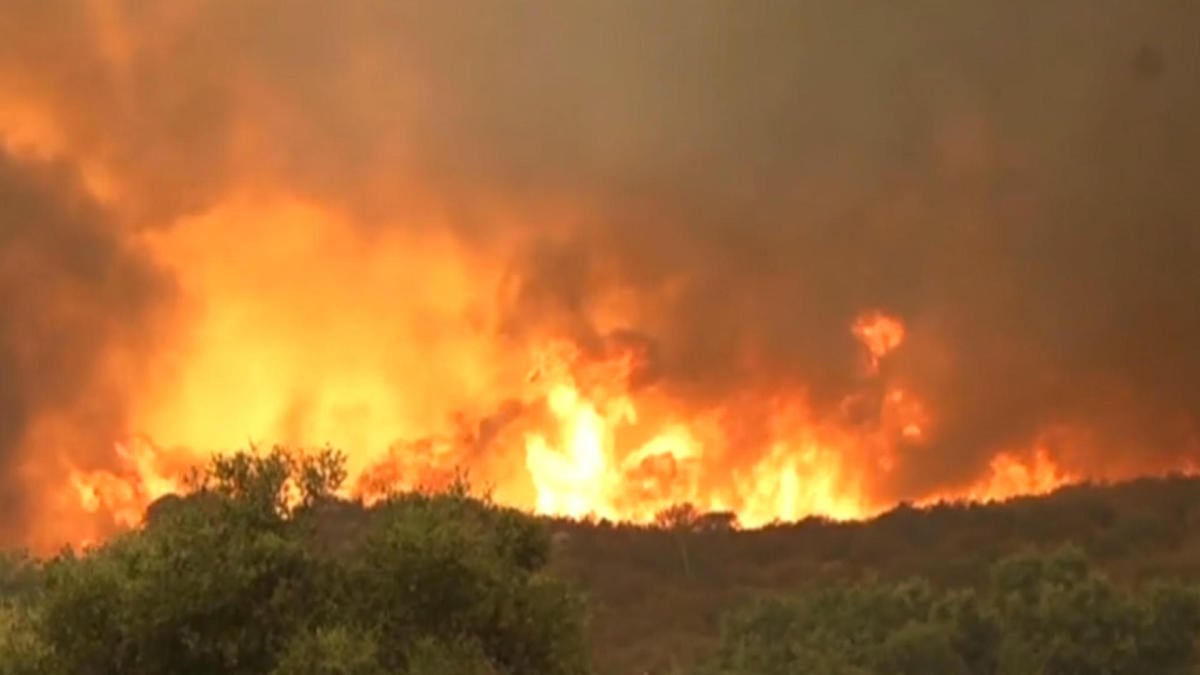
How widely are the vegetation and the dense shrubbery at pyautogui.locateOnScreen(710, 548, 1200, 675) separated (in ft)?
0.33

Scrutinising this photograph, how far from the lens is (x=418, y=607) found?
2672 centimetres

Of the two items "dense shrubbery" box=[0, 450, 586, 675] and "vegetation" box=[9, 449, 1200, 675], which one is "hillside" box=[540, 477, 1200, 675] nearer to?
Result: "vegetation" box=[9, 449, 1200, 675]

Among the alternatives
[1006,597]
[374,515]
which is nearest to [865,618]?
[1006,597]

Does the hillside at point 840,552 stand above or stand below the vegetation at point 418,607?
above

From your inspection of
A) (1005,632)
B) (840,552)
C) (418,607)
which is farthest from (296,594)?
(840,552)

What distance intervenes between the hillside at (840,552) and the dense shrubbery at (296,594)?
85810 millimetres

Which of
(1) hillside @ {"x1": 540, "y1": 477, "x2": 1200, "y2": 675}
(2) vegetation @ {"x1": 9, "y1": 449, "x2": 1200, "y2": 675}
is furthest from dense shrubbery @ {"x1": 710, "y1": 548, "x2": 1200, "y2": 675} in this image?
(1) hillside @ {"x1": 540, "y1": 477, "x2": 1200, "y2": 675}

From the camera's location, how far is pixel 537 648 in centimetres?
2755

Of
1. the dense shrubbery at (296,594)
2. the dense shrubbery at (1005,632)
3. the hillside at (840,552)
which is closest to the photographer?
the dense shrubbery at (296,594)

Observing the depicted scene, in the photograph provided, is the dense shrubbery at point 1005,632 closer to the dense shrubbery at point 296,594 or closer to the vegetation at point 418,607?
the vegetation at point 418,607

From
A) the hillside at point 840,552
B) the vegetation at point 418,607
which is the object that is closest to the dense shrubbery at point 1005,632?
the vegetation at point 418,607

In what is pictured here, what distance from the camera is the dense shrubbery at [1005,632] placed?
256 ft

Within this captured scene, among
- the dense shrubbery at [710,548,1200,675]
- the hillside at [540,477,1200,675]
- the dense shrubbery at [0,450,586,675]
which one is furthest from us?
the hillside at [540,477,1200,675]

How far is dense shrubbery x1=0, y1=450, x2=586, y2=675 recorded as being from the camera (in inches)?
993
